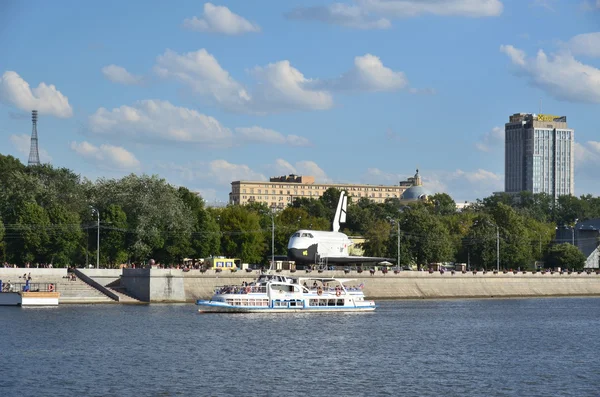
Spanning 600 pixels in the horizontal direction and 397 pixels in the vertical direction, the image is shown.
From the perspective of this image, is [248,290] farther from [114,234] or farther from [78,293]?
[114,234]

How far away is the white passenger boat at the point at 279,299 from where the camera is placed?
8844 cm

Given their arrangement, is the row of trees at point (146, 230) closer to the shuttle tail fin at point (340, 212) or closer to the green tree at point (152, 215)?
the green tree at point (152, 215)

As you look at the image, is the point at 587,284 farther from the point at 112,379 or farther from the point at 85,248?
the point at 112,379

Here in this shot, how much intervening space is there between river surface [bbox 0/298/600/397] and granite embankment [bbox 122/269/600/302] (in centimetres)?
1186

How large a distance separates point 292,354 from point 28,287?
140ft

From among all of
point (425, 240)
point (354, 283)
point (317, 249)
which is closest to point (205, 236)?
point (317, 249)

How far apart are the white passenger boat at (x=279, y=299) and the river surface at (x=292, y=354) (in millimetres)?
2415

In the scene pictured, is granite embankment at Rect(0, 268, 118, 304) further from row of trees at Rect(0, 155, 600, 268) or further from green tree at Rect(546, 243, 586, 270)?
green tree at Rect(546, 243, 586, 270)

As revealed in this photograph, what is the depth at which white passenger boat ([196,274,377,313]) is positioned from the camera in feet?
290

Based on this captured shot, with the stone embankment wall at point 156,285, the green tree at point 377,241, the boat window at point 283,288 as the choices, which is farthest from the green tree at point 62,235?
the green tree at point 377,241

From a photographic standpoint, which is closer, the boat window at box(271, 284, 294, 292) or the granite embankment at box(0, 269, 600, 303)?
the boat window at box(271, 284, 294, 292)

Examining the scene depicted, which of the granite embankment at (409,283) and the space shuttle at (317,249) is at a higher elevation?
the space shuttle at (317,249)

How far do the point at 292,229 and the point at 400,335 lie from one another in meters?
75.4

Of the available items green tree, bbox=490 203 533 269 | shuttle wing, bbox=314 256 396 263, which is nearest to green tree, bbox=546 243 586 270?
green tree, bbox=490 203 533 269
